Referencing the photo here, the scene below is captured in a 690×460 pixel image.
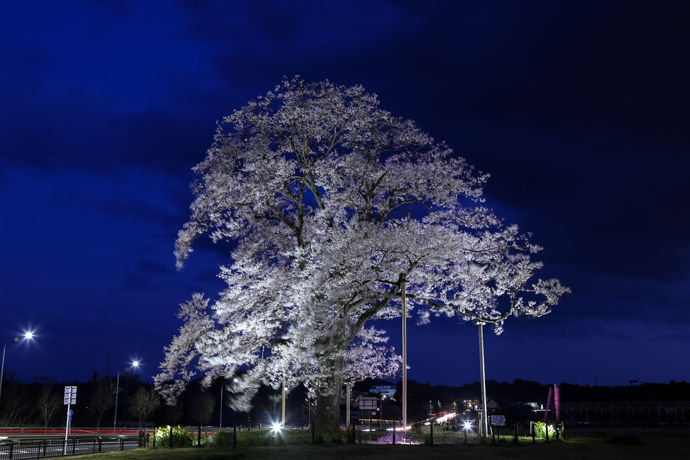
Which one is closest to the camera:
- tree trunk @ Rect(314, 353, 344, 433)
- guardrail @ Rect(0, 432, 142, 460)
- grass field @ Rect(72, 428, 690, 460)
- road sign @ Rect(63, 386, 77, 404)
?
grass field @ Rect(72, 428, 690, 460)

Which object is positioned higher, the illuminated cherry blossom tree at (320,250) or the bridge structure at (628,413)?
the illuminated cherry blossom tree at (320,250)

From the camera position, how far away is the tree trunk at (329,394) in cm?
2535

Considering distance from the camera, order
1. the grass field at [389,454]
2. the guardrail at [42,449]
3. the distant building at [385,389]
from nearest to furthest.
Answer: the grass field at [389,454] < the guardrail at [42,449] < the distant building at [385,389]

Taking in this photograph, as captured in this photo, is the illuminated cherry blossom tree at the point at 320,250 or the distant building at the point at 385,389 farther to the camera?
the distant building at the point at 385,389

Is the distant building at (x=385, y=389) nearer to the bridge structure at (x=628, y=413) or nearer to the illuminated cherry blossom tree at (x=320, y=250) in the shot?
the bridge structure at (x=628, y=413)

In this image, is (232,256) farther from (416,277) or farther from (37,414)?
(37,414)

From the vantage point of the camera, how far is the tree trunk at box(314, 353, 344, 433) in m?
25.3

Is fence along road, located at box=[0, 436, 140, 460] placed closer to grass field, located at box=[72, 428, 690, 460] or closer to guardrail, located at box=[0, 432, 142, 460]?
guardrail, located at box=[0, 432, 142, 460]

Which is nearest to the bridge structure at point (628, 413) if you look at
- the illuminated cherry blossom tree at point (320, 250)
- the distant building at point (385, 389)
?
the distant building at point (385, 389)

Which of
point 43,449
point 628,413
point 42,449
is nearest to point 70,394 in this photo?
point 42,449

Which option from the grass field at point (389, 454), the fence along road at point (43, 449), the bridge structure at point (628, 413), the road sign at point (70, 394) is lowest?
the bridge structure at point (628, 413)

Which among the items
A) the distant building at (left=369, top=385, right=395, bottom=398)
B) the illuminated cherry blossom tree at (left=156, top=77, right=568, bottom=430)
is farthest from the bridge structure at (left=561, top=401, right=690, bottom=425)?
the illuminated cherry blossom tree at (left=156, top=77, right=568, bottom=430)

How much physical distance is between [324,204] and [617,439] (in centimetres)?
1799

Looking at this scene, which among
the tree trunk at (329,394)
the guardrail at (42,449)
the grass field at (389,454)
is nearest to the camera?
the grass field at (389,454)
